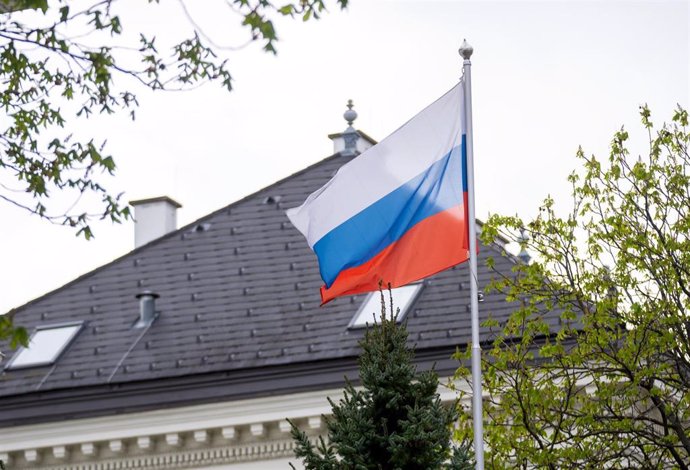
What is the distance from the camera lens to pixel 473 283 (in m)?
15.5

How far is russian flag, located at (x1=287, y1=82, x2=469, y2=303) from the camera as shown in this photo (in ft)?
53.4

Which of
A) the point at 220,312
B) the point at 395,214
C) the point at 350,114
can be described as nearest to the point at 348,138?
the point at 350,114

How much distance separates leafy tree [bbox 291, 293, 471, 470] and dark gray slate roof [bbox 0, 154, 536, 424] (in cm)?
1012

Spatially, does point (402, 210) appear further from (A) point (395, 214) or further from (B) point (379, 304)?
(B) point (379, 304)

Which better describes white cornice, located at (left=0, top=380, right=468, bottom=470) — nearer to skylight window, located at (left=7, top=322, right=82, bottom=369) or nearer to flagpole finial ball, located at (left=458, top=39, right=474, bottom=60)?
skylight window, located at (left=7, top=322, right=82, bottom=369)

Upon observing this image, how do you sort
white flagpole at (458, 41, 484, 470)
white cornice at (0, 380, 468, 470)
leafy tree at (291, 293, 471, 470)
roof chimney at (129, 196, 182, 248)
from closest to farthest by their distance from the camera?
white flagpole at (458, 41, 484, 470) → leafy tree at (291, 293, 471, 470) → white cornice at (0, 380, 468, 470) → roof chimney at (129, 196, 182, 248)

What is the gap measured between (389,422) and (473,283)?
6.58 feet

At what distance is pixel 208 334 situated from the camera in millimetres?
29641

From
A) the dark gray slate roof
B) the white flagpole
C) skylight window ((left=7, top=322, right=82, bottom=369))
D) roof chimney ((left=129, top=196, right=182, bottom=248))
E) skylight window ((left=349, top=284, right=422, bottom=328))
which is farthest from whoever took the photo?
roof chimney ((left=129, top=196, right=182, bottom=248))

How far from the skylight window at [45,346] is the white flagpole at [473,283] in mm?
14842

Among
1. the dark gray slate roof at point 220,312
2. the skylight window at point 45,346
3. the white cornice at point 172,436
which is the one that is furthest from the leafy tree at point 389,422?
the skylight window at point 45,346

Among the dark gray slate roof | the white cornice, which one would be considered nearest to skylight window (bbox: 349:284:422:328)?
the dark gray slate roof

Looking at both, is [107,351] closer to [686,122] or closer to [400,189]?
[686,122]

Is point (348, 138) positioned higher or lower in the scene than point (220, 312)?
higher
